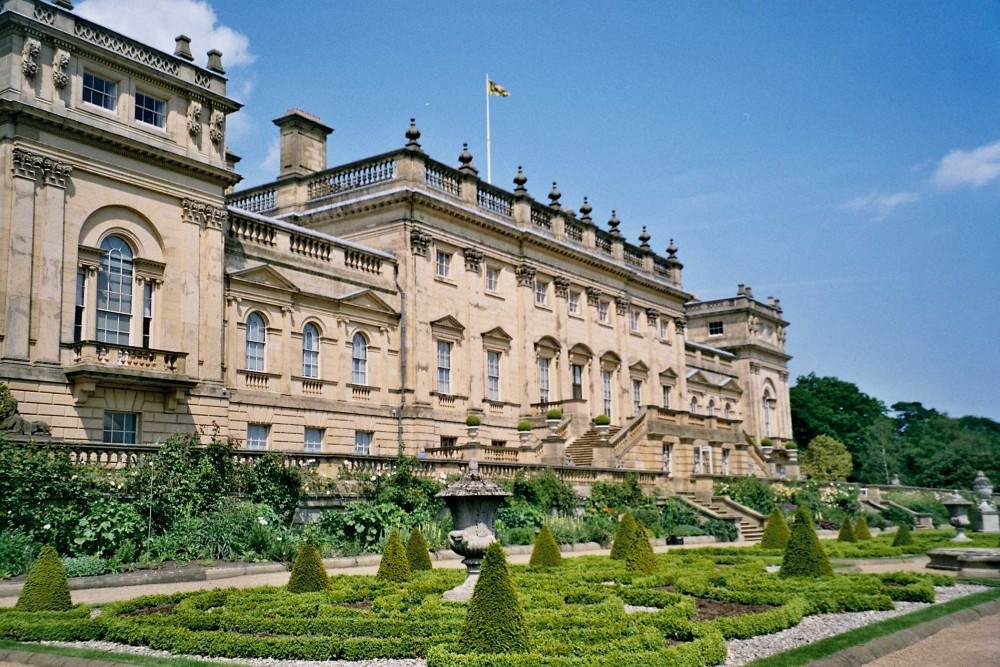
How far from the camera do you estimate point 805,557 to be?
61.5 feet

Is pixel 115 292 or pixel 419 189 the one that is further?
pixel 419 189

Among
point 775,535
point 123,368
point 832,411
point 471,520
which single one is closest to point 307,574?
point 471,520

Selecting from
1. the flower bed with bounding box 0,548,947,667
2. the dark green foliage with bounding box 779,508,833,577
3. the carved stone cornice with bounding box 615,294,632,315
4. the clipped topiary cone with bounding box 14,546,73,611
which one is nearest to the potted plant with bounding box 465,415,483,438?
the carved stone cornice with bounding box 615,294,632,315

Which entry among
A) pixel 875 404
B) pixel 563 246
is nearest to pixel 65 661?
pixel 563 246

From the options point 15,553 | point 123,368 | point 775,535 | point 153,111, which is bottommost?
point 775,535

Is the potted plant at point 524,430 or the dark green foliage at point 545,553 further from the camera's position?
the potted plant at point 524,430

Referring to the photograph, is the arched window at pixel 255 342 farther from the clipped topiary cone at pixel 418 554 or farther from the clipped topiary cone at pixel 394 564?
the clipped topiary cone at pixel 394 564

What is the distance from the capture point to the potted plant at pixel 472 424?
35.9m

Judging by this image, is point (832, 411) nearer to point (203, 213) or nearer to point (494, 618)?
point (203, 213)

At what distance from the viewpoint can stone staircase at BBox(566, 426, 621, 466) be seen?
1517 inches

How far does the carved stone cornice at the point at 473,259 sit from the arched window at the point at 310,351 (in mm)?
7947

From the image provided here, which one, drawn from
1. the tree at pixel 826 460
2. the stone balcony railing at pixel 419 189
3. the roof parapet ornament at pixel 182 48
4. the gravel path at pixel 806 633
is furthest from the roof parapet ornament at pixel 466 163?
the tree at pixel 826 460

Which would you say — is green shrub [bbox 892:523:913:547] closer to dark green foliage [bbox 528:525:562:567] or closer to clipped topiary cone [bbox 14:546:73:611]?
dark green foliage [bbox 528:525:562:567]

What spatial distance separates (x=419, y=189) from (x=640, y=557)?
20100 millimetres
